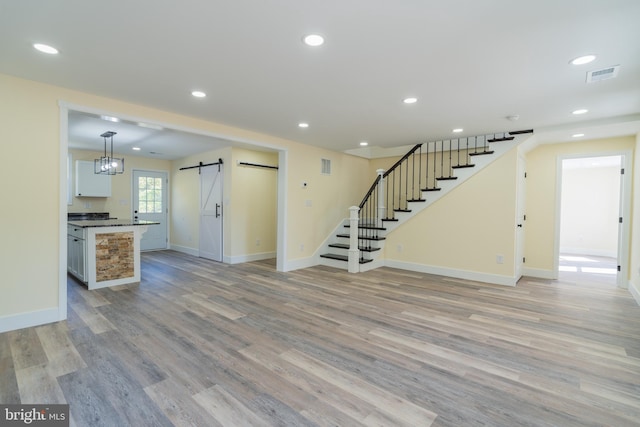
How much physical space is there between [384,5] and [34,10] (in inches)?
88.2

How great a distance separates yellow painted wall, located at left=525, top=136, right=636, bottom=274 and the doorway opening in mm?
2393

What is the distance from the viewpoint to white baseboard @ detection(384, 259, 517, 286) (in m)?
4.96

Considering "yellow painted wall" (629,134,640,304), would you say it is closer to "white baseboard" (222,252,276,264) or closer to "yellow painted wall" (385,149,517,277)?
"yellow painted wall" (385,149,517,277)

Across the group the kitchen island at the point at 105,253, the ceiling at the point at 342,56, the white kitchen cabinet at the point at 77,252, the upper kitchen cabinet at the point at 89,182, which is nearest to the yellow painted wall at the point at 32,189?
the ceiling at the point at 342,56

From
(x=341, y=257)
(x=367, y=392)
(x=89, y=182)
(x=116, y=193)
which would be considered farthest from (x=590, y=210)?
(x=89, y=182)

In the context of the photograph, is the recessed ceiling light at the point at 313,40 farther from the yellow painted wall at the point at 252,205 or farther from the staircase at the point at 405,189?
the yellow painted wall at the point at 252,205

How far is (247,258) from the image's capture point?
6715mm

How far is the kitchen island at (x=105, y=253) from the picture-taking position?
4484mm

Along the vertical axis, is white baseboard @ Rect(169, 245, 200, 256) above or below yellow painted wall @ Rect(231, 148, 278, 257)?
below

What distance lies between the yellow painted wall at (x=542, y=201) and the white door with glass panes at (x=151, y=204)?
8.51 meters

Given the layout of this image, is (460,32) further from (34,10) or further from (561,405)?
(34,10)

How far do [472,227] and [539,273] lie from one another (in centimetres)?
165

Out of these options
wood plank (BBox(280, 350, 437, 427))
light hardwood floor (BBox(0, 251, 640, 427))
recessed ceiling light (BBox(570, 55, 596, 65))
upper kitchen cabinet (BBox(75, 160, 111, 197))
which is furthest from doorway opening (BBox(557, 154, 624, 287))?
upper kitchen cabinet (BBox(75, 160, 111, 197))

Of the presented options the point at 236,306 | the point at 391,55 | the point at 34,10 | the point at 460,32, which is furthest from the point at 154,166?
the point at 460,32
